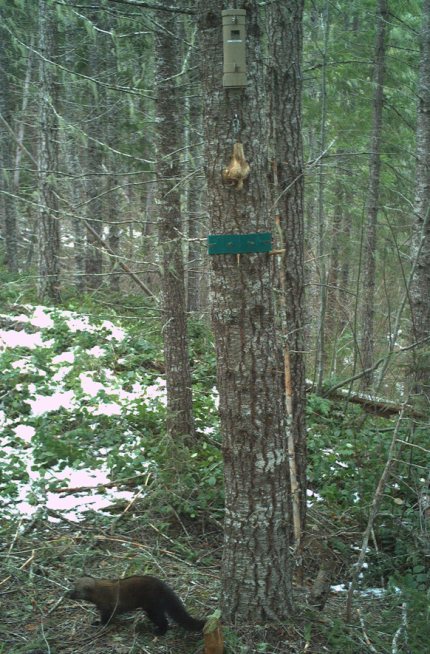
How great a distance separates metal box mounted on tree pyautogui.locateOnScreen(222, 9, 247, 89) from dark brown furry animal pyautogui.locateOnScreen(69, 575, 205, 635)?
3206mm

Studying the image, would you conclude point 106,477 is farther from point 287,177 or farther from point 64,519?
point 287,177

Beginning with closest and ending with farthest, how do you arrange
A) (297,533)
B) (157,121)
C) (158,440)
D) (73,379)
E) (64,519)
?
(297,533) → (64,519) → (157,121) → (158,440) → (73,379)

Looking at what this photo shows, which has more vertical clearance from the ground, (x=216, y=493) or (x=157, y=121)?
(x=157, y=121)

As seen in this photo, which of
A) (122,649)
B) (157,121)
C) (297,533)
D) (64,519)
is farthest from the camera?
(157,121)

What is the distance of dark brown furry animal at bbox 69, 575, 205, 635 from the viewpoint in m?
3.63

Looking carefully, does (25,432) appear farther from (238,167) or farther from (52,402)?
(238,167)

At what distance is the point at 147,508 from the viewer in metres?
5.88

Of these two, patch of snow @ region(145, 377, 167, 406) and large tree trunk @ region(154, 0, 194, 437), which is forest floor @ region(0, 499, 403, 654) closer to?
large tree trunk @ region(154, 0, 194, 437)

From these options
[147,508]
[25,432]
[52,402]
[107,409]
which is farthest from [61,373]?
[147,508]

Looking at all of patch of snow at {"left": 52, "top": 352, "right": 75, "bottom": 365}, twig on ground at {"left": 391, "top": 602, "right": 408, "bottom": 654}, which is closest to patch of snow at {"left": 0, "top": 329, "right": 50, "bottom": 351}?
patch of snow at {"left": 52, "top": 352, "right": 75, "bottom": 365}

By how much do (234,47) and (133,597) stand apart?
3512mm

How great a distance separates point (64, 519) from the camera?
5.49 m

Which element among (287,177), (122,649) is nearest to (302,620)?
(122,649)

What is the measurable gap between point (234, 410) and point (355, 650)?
1.66 m
